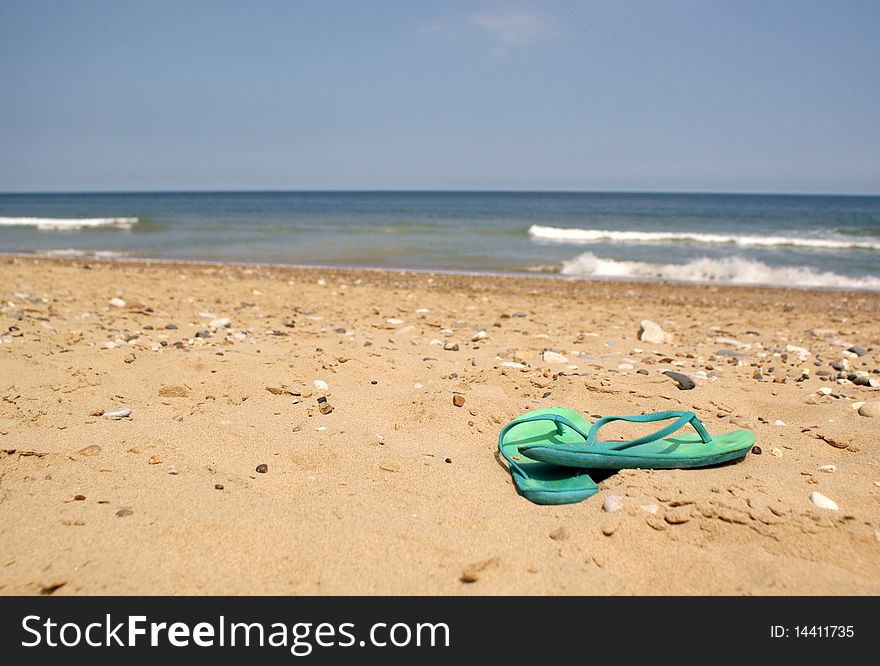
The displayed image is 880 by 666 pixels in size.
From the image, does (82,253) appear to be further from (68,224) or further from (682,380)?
(68,224)

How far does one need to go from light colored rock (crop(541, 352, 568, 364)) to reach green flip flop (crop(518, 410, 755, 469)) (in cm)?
140

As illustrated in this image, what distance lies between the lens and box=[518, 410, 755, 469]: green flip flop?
217 cm

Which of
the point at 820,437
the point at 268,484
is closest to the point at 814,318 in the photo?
the point at 820,437

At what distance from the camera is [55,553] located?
1667 millimetres

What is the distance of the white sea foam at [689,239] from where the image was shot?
17438mm

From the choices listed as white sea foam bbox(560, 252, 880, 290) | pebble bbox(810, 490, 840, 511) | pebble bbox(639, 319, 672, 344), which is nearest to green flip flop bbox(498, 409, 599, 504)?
pebble bbox(810, 490, 840, 511)

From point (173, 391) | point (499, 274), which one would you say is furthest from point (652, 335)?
point (499, 274)

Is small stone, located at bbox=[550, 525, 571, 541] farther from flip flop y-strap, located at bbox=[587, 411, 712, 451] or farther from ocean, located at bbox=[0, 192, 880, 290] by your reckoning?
ocean, located at bbox=[0, 192, 880, 290]

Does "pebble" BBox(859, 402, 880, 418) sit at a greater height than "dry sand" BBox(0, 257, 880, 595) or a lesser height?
greater

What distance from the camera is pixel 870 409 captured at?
278 cm

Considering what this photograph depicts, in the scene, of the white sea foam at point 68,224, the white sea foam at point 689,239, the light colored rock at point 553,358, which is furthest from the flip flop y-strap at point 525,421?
the white sea foam at point 68,224
